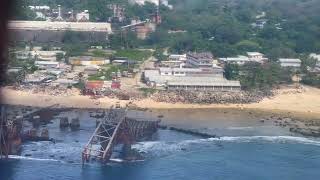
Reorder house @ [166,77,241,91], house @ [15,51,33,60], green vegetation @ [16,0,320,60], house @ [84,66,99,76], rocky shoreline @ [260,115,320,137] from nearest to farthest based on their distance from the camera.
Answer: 1. rocky shoreline @ [260,115,320,137]
2. house @ [166,77,241,91]
3. house @ [84,66,99,76]
4. house @ [15,51,33,60]
5. green vegetation @ [16,0,320,60]

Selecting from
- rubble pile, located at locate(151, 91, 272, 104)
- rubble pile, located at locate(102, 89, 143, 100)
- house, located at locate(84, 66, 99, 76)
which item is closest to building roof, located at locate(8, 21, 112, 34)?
house, located at locate(84, 66, 99, 76)

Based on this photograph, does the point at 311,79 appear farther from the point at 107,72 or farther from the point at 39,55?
the point at 39,55

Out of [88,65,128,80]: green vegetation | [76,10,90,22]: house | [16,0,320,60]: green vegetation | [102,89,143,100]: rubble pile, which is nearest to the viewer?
[102,89,143,100]: rubble pile

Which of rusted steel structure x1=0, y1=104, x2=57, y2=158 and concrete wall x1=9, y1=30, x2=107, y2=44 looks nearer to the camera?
rusted steel structure x1=0, y1=104, x2=57, y2=158

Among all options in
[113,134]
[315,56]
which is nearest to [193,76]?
[315,56]

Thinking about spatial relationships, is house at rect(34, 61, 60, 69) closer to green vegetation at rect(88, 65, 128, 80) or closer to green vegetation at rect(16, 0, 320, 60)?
green vegetation at rect(88, 65, 128, 80)
